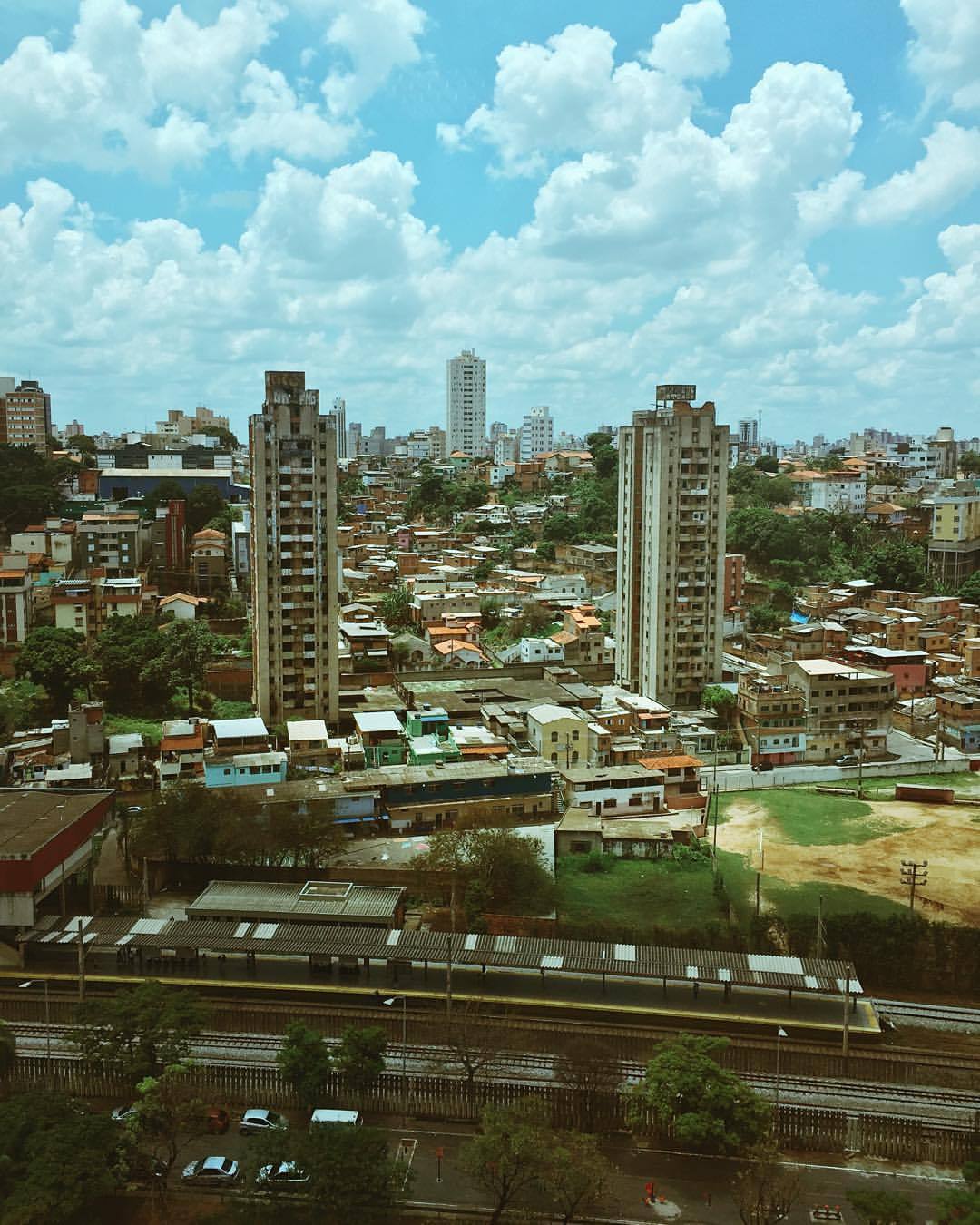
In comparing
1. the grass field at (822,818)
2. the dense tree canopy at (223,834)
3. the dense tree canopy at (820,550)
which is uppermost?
the dense tree canopy at (820,550)

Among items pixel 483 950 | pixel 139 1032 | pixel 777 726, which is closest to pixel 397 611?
pixel 777 726

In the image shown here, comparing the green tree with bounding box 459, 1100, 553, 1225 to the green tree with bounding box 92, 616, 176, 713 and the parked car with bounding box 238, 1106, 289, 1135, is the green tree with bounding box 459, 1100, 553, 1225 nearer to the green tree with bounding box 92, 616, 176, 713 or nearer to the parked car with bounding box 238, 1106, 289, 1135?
the parked car with bounding box 238, 1106, 289, 1135

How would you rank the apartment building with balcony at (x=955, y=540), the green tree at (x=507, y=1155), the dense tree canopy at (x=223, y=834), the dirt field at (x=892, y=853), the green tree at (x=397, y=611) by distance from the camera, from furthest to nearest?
the apartment building with balcony at (x=955, y=540) → the green tree at (x=397, y=611) → the dirt field at (x=892, y=853) → the dense tree canopy at (x=223, y=834) → the green tree at (x=507, y=1155)

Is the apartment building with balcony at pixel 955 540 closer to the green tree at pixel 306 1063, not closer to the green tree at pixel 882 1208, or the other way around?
the green tree at pixel 882 1208

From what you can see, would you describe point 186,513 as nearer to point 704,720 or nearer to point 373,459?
point 704,720

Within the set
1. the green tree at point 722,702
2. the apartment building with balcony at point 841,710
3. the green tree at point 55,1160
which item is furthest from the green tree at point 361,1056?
the green tree at point 722,702

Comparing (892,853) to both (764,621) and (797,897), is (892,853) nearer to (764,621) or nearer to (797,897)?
(797,897)
